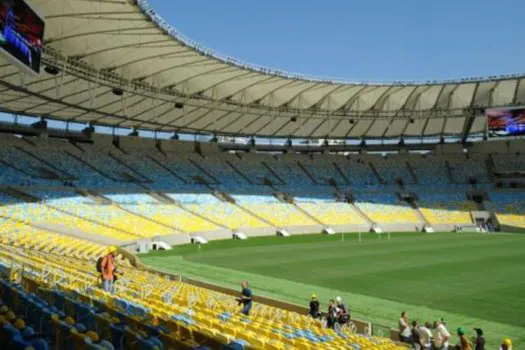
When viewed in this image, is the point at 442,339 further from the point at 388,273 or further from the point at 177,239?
the point at 177,239

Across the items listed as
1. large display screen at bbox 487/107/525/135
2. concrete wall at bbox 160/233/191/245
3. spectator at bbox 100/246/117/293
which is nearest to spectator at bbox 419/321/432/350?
spectator at bbox 100/246/117/293

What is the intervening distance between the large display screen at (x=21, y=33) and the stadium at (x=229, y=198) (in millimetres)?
92

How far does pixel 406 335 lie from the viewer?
12.3 m


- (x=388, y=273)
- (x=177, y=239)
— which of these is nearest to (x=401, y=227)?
(x=177, y=239)

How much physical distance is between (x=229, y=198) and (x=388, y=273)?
1113 inches

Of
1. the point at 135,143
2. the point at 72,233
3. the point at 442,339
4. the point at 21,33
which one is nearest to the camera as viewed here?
the point at 442,339

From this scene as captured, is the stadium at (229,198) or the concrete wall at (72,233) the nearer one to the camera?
the stadium at (229,198)

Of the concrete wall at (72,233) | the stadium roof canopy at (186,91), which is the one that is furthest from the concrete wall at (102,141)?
the concrete wall at (72,233)

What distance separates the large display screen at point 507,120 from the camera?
146ft

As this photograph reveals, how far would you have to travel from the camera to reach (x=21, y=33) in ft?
60.8

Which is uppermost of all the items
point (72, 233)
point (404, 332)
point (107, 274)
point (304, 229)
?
point (304, 229)

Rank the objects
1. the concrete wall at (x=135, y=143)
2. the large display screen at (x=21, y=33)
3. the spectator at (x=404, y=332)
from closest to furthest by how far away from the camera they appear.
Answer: the spectator at (x=404, y=332) → the large display screen at (x=21, y=33) → the concrete wall at (x=135, y=143)

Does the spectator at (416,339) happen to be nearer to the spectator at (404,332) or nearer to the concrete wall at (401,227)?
the spectator at (404,332)

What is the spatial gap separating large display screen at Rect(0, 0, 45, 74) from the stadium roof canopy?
317 cm
